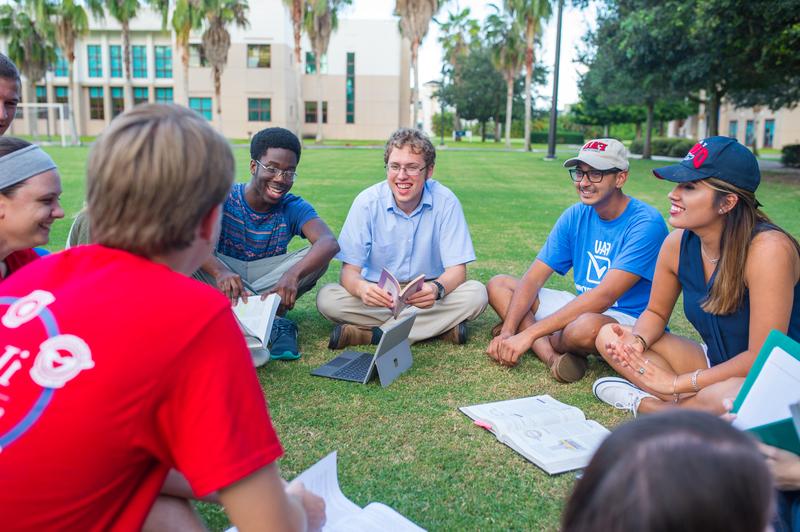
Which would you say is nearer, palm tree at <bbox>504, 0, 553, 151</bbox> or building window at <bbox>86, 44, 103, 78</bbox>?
palm tree at <bbox>504, 0, 553, 151</bbox>

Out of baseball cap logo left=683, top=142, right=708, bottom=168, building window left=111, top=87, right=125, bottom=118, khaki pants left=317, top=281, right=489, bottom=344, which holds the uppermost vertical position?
building window left=111, top=87, right=125, bottom=118

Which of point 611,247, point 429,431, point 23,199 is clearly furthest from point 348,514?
point 611,247

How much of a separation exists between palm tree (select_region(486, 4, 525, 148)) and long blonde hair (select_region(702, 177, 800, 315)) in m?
41.7

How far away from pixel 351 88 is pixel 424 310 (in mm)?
55867

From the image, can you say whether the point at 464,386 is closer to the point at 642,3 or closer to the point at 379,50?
the point at 642,3

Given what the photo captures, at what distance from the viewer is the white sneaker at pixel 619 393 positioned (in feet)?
11.6

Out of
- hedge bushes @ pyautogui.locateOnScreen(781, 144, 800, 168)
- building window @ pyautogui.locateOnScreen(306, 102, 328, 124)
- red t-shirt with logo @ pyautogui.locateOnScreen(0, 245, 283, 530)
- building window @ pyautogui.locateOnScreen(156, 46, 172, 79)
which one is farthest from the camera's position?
building window @ pyautogui.locateOnScreen(306, 102, 328, 124)

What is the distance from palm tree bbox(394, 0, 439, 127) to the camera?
4216cm

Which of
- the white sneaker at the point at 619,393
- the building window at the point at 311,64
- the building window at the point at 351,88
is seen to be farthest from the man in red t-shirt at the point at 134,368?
the building window at the point at 311,64

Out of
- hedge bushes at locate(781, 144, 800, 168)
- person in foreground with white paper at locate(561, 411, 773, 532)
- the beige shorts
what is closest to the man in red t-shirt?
person in foreground with white paper at locate(561, 411, 773, 532)

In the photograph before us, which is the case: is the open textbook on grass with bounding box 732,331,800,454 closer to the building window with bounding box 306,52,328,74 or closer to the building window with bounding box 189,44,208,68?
the building window with bounding box 189,44,208,68

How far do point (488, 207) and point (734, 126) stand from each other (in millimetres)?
52516

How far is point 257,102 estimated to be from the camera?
53938 mm

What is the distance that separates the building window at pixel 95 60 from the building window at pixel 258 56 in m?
11.0
